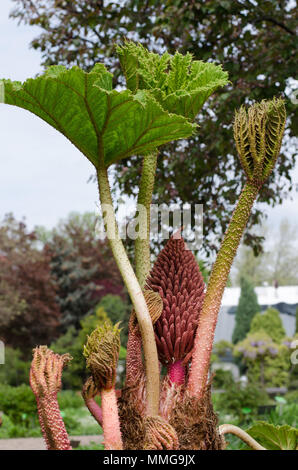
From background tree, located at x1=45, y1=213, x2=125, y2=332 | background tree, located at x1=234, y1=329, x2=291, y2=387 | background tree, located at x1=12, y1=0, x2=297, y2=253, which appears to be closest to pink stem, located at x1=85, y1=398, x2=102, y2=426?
background tree, located at x1=12, y1=0, x2=297, y2=253

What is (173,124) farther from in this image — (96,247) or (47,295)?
(96,247)

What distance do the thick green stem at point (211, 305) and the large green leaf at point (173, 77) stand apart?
0.23 meters

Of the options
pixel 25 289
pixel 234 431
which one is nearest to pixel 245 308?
pixel 25 289

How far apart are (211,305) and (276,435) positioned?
1.56ft

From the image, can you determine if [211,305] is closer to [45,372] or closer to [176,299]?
[176,299]

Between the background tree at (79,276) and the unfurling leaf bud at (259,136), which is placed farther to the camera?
the background tree at (79,276)

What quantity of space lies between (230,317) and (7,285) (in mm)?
10388

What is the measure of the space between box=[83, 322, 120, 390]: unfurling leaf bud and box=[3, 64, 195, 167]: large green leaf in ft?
1.10

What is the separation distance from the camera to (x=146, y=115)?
864 millimetres

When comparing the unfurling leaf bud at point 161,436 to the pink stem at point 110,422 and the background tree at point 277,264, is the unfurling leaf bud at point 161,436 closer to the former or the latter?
the pink stem at point 110,422

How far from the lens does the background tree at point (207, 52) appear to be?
4.31 meters

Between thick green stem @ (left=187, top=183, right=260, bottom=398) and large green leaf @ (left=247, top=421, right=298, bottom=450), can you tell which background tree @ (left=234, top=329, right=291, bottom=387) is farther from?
thick green stem @ (left=187, top=183, right=260, bottom=398)

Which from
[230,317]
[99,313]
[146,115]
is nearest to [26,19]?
[146,115]

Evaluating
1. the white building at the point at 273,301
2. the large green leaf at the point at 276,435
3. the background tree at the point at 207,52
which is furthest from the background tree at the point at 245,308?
the large green leaf at the point at 276,435
